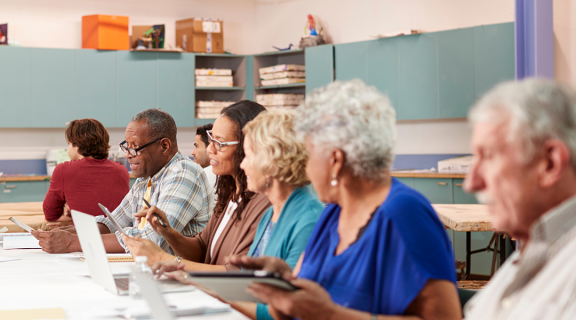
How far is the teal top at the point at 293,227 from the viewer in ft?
5.60

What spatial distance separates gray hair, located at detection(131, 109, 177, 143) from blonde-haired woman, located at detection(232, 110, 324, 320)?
3.50 ft

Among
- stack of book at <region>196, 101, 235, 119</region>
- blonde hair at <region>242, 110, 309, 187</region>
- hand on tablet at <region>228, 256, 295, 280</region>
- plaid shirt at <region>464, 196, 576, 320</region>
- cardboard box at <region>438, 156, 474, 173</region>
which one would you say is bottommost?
hand on tablet at <region>228, 256, 295, 280</region>

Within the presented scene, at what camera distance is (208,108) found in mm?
7098

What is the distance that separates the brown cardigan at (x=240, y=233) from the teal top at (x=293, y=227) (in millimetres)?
230

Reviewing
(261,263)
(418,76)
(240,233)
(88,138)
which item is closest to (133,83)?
(88,138)

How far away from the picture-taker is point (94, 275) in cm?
186

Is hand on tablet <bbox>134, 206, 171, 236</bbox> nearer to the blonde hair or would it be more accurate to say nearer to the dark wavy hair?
the dark wavy hair

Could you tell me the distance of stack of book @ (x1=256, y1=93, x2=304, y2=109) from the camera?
692 cm

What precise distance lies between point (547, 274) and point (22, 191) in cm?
635

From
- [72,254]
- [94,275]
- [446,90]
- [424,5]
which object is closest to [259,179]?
[94,275]

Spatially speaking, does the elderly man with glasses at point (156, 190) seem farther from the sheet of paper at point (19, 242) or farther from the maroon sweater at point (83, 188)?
the maroon sweater at point (83, 188)

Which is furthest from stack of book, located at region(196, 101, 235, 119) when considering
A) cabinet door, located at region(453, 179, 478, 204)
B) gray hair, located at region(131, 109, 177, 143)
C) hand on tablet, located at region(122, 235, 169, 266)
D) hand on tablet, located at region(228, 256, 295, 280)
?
hand on tablet, located at region(228, 256, 295, 280)

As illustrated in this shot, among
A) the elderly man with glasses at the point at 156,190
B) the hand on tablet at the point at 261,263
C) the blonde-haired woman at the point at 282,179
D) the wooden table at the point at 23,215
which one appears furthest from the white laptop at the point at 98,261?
the wooden table at the point at 23,215

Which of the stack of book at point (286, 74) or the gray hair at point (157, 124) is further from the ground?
the stack of book at point (286, 74)
